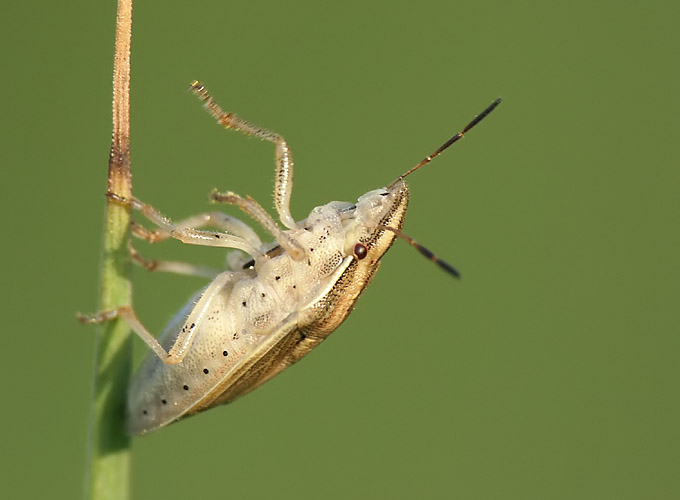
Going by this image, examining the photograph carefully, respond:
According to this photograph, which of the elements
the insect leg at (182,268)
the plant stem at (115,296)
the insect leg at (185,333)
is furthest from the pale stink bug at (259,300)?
the plant stem at (115,296)

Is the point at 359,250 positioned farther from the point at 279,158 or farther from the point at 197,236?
the point at 197,236

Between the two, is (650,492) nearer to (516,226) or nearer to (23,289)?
(516,226)

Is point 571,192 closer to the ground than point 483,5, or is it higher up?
closer to the ground

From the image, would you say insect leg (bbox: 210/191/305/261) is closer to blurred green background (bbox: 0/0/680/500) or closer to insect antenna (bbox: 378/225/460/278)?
insect antenna (bbox: 378/225/460/278)

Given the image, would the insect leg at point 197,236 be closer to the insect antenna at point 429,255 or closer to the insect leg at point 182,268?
the insect leg at point 182,268

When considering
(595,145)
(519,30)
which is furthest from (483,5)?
(595,145)

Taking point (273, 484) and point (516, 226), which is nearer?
point (273, 484)
